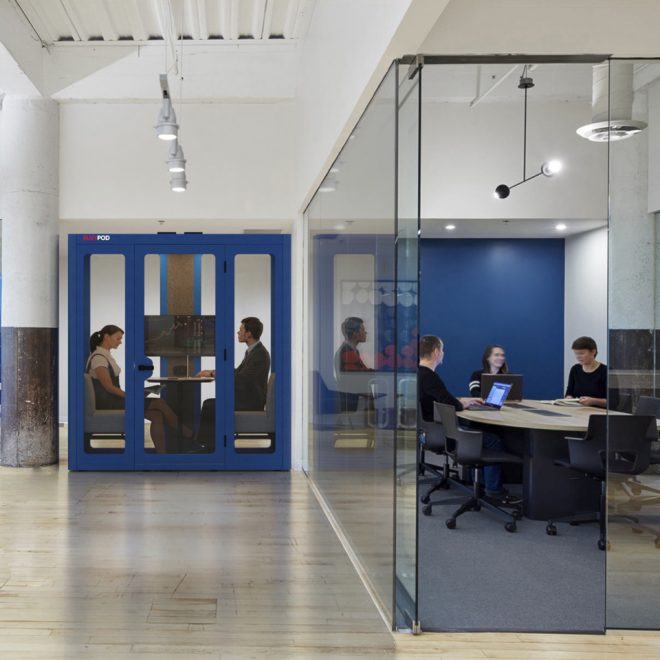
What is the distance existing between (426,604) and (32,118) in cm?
694

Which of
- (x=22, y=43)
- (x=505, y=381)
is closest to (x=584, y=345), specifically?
(x=505, y=381)

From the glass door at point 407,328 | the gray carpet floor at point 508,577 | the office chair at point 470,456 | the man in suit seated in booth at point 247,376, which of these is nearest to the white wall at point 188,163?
the man in suit seated in booth at point 247,376

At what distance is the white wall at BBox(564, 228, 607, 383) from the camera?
10078mm

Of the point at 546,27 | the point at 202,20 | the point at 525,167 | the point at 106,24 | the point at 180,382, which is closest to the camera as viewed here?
the point at 546,27

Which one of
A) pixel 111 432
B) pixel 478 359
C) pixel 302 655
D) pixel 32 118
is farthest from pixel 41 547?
pixel 478 359

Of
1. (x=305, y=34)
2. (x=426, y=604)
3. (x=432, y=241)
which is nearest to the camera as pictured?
(x=426, y=604)

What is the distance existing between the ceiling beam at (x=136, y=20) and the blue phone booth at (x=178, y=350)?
2.29m

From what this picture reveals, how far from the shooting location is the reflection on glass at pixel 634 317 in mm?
3549

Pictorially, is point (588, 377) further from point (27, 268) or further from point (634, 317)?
point (27, 268)

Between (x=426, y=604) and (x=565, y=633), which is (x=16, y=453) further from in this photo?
(x=565, y=633)

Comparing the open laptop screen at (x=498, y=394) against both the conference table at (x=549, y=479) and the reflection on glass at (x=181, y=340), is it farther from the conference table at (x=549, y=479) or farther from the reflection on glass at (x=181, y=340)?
the reflection on glass at (x=181, y=340)

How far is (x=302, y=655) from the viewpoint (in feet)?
11.3

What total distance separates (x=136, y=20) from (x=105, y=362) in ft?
12.2

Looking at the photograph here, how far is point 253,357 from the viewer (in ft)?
27.2
